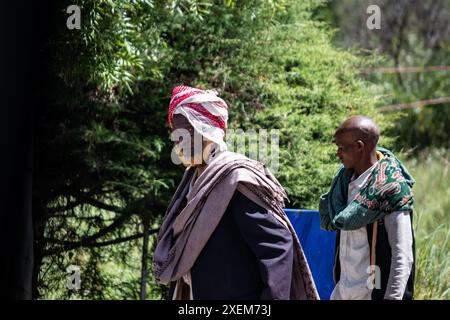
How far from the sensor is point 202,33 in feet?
21.8

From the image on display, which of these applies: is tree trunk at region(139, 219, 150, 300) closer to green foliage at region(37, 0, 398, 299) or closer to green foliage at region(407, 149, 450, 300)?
green foliage at region(37, 0, 398, 299)

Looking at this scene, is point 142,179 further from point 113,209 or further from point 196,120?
point 196,120

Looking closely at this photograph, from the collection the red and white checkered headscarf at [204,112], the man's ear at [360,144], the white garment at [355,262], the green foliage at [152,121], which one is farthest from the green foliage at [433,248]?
the red and white checkered headscarf at [204,112]

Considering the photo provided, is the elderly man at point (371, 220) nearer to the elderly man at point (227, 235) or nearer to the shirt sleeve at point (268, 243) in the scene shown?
the elderly man at point (227, 235)

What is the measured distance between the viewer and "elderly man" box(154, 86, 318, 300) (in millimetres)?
3420

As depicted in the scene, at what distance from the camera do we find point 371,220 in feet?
12.8

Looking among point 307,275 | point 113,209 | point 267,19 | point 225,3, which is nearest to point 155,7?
point 225,3

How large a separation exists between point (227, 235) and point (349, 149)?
0.84 metres

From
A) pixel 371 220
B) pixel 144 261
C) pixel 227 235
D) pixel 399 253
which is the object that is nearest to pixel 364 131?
pixel 371 220

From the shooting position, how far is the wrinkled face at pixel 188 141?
12.0 feet

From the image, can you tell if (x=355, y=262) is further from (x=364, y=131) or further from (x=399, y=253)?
(x=364, y=131)

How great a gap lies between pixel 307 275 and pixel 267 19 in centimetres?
356

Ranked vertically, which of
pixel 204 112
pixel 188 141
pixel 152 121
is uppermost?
pixel 152 121

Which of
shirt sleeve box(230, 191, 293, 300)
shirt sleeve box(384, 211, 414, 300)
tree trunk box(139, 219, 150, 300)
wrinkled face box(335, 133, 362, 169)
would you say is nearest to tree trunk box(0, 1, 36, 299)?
shirt sleeve box(230, 191, 293, 300)
